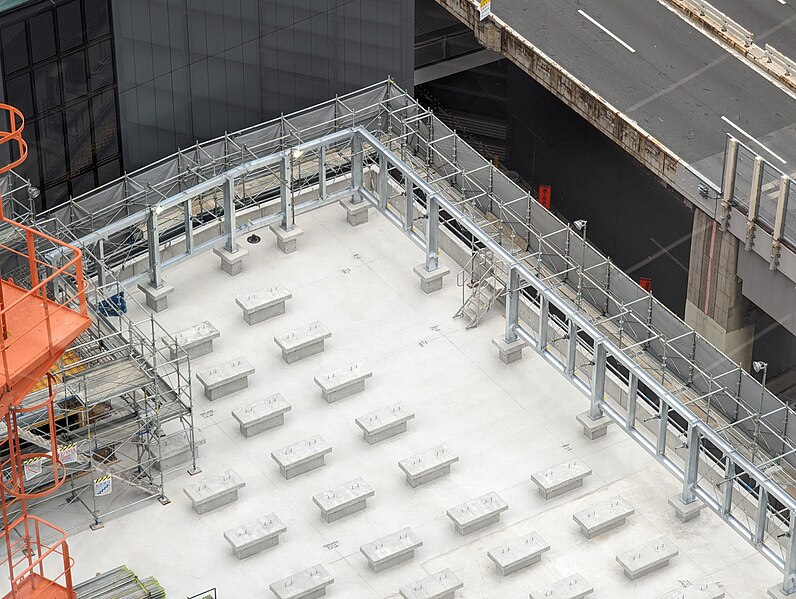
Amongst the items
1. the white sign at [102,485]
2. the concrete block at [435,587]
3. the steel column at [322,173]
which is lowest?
the concrete block at [435,587]

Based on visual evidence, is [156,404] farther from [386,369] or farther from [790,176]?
[790,176]

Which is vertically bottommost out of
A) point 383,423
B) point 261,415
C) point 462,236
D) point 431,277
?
point 383,423

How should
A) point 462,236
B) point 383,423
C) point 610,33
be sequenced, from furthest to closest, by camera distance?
point 610,33, point 462,236, point 383,423

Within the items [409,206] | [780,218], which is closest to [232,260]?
[409,206]

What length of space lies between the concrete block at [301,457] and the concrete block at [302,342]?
4.72m

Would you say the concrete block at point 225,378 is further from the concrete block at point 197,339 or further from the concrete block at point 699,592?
the concrete block at point 699,592

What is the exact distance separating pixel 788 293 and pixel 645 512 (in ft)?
76.5

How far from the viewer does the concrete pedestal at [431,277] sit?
75.6m

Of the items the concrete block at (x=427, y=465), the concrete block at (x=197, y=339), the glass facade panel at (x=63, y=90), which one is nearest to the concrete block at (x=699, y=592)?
the concrete block at (x=427, y=465)

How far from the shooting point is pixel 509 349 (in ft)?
238

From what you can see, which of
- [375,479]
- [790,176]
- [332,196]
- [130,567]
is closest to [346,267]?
[332,196]

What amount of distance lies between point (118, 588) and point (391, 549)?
834 cm

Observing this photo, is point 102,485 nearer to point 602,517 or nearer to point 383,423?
point 383,423

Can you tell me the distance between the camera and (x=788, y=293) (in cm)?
8800
